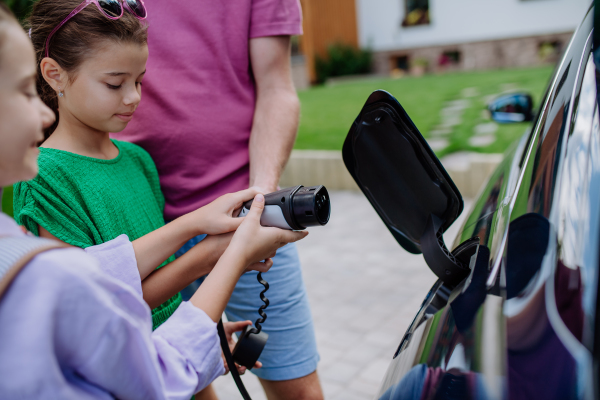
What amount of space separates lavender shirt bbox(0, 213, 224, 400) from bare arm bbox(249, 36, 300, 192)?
2.94ft

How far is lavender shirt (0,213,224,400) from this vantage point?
0.74 meters

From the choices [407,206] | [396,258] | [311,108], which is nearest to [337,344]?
[396,258]

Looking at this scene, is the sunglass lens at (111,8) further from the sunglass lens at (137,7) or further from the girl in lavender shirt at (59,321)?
the girl in lavender shirt at (59,321)

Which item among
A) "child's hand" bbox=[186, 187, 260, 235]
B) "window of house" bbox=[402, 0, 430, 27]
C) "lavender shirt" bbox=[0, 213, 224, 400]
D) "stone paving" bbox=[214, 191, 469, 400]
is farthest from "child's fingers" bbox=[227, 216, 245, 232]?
"window of house" bbox=[402, 0, 430, 27]

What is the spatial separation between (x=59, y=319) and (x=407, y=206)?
850 millimetres

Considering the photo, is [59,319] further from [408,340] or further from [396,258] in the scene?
[396,258]

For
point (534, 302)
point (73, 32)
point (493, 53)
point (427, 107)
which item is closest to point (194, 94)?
point (73, 32)

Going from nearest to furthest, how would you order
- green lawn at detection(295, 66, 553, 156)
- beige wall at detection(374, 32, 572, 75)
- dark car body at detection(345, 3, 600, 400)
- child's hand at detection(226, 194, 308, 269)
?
1. dark car body at detection(345, 3, 600, 400)
2. child's hand at detection(226, 194, 308, 269)
3. green lawn at detection(295, 66, 553, 156)
4. beige wall at detection(374, 32, 572, 75)

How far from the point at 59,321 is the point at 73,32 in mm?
821

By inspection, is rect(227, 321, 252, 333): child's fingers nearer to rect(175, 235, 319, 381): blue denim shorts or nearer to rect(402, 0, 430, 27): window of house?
rect(175, 235, 319, 381): blue denim shorts

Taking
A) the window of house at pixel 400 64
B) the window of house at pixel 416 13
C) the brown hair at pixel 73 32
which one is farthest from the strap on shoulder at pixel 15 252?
the window of house at pixel 416 13

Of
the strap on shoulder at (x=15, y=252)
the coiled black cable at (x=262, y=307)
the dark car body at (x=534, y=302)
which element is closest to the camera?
the strap on shoulder at (x=15, y=252)

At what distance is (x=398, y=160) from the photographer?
132cm

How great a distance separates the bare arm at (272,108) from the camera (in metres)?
1.79
